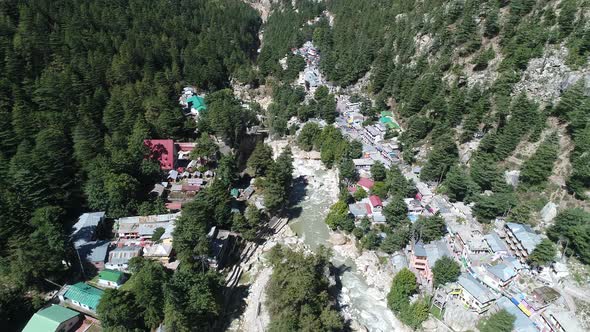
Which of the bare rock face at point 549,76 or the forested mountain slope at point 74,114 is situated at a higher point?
the bare rock face at point 549,76

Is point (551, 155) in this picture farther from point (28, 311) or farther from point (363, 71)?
point (28, 311)

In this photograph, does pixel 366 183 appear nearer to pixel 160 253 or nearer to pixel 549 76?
pixel 160 253

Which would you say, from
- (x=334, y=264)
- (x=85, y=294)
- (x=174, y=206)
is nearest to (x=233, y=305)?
(x=334, y=264)

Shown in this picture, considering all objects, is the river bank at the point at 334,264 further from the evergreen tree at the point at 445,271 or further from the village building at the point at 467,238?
the village building at the point at 467,238

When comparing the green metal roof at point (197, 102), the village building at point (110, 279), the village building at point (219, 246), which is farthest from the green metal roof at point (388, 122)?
the village building at point (110, 279)

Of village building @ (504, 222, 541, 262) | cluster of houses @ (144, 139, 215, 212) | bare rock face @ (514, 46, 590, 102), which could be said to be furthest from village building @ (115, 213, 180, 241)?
bare rock face @ (514, 46, 590, 102)
